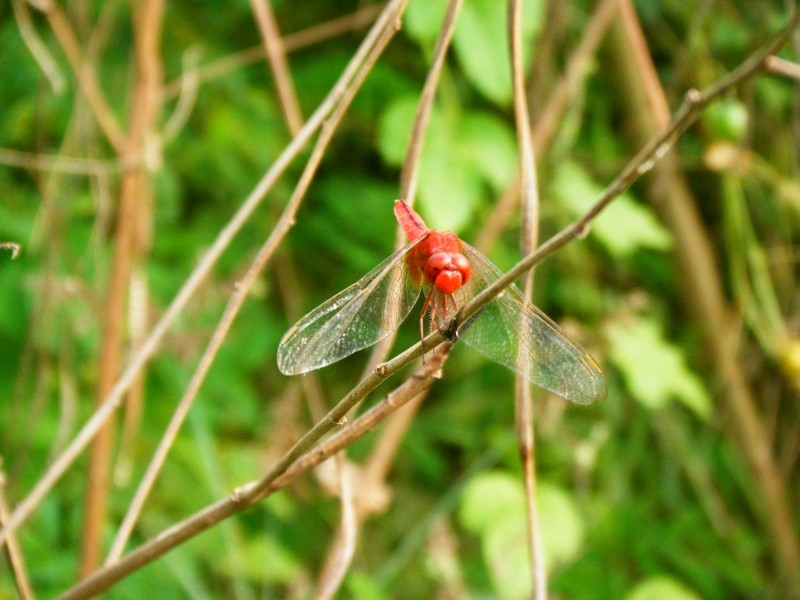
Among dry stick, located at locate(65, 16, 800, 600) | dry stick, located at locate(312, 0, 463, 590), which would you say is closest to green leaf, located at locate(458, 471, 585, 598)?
dry stick, located at locate(312, 0, 463, 590)

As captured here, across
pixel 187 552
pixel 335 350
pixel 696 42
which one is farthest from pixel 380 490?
pixel 696 42

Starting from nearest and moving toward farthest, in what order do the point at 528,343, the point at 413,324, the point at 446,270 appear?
the point at 446,270, the point at 528,343, the point at 413,324

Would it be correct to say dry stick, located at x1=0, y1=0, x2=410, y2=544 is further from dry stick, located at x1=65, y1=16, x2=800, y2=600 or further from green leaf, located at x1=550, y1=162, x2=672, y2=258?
green leaf, located at x1=550, y1=162, x2=672, y2=258

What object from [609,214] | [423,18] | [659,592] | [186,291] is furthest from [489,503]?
[186,291]

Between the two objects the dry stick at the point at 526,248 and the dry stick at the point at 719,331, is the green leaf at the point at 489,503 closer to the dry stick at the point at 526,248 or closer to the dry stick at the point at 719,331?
the dry stick at the point at 719,331

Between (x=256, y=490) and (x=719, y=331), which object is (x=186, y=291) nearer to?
(x=256, y=490)

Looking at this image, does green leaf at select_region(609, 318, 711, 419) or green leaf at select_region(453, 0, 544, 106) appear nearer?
green leaf at select_region(453, 0, 544, 106)
